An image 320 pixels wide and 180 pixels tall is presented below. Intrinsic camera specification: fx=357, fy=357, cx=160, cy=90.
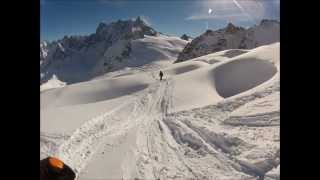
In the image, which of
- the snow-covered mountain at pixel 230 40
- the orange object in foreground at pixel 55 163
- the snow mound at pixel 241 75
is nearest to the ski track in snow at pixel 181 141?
the orange object in foreground at pixel 55 163

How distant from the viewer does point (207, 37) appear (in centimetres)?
16562

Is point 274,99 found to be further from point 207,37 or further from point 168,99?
point 207,37

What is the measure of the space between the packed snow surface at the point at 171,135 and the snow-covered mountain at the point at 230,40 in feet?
426

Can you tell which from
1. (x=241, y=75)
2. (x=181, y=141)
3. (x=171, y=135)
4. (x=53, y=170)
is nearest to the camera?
(x=53, y=170)

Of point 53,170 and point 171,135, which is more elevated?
point 171,135

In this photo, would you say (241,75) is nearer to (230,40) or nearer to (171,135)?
(171,135)

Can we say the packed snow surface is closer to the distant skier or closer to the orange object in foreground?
the distant skier

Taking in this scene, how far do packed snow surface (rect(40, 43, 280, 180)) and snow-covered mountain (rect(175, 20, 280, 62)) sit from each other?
5111 inches

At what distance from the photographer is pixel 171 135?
11438mm

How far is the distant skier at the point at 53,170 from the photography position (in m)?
6.80

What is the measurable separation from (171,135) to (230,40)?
159 m

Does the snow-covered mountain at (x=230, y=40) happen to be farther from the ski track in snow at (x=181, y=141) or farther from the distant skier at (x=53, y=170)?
the distant skier at (x=53, y=170)

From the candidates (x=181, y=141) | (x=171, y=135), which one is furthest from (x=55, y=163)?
(x=171, y=135)
